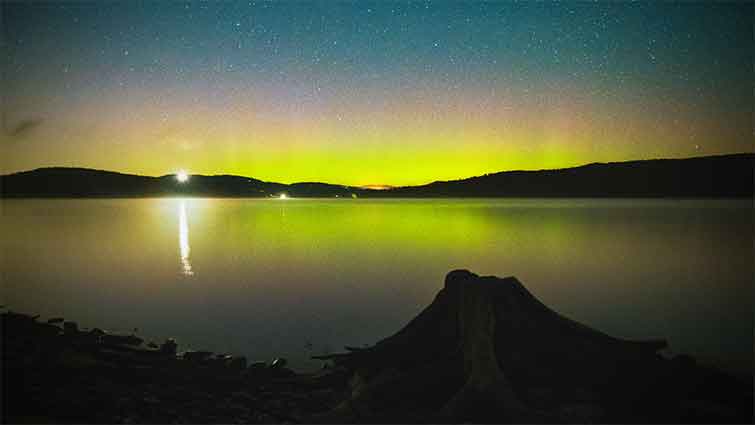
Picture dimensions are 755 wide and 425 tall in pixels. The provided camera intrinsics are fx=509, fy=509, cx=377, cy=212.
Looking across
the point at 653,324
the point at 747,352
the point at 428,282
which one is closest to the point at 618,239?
the point at 428,282

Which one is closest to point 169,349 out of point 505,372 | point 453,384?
point 453,384

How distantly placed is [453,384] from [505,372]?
103cm

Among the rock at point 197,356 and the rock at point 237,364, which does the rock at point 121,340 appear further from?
the rock at point 237,364

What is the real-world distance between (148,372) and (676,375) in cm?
1131

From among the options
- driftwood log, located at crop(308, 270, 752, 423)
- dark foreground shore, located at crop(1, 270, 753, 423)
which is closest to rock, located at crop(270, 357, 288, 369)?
dark foreground shore, located at crop(1, 270, 753, 423)

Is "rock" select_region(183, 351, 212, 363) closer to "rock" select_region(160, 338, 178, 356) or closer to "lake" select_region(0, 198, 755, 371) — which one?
"rock" select_region(160, 338, 178, 356)

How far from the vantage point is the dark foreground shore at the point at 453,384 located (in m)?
8.62

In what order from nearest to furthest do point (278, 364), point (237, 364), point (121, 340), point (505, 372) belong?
point (505, 372) → point (237, 364) → point (278, 364) → point (121, 340)

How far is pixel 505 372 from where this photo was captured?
31.2 ft

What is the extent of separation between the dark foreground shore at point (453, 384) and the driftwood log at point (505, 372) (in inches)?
0.8

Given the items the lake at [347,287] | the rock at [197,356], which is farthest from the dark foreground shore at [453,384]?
the lake at [347,287]

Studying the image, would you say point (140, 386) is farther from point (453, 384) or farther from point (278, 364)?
point (453, 384)

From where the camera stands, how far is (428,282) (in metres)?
29.5

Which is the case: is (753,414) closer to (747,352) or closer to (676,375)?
(676,375)
